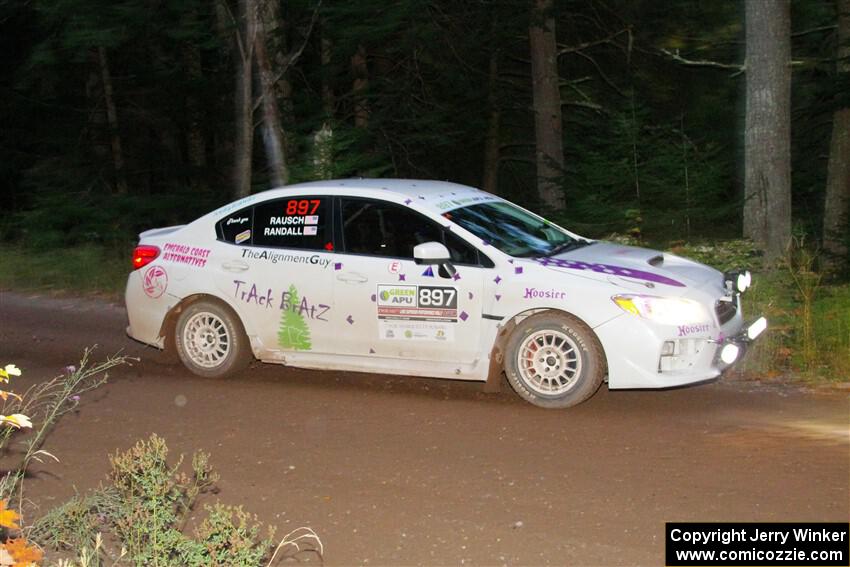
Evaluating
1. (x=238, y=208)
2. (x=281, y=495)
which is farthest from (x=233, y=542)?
(x=238, y=208)

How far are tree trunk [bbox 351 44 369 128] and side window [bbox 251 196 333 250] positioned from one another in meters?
13.7

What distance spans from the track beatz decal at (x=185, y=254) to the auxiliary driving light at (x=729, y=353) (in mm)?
4535

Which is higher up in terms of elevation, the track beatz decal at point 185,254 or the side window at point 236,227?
the side window at point 236,227

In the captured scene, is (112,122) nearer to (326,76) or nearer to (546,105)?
(326,76)

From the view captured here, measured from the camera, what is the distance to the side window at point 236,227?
9.84 metres

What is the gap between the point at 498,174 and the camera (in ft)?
94.8

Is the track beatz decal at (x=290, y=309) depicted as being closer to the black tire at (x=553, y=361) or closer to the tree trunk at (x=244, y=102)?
the black tire at (x=553, y=361)

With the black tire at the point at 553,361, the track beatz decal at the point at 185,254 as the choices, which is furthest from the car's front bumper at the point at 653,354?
the track beatz decal at the point at 185,254

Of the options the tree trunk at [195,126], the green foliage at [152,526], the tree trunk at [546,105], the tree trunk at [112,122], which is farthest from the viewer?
the tree trunk at [112,122]

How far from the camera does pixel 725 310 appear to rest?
8672 mm

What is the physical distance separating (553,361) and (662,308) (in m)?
0.92

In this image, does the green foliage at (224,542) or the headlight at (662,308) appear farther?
the headlight at (662,308)

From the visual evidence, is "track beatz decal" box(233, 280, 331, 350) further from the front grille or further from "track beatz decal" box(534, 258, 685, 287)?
the front grille

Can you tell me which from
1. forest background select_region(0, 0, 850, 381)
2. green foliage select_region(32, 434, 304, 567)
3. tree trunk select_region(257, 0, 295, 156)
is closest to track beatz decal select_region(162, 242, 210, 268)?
green foliage select_region(32, 434, 304, 567)
